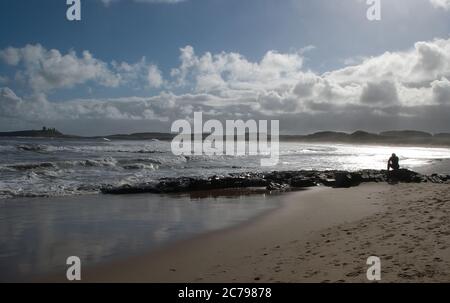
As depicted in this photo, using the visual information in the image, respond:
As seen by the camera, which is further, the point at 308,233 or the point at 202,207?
the point at 202,207

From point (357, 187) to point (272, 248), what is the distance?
32.8 ft

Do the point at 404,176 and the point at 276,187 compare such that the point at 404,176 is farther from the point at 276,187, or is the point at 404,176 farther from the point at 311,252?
the point at 311,252

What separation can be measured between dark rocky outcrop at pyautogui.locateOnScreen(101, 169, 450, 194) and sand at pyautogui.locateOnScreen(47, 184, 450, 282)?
Result: 653 centimetres

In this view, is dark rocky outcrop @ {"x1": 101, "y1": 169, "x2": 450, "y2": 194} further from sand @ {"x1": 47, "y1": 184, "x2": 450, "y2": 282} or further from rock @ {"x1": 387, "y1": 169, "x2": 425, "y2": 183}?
sand @ {"x1": 47, "y1": 184, "x2": 450, "y2": 282}

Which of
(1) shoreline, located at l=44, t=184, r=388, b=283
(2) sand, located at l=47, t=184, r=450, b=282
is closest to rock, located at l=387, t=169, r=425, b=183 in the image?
(1) shoreline, located at l=44, t=184, r=388, b=283

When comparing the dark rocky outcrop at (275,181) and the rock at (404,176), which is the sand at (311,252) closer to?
the dark rocky outcrop at (275,181)

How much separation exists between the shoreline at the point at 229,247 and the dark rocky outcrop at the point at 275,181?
4.90 m

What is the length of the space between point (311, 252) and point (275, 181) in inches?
433

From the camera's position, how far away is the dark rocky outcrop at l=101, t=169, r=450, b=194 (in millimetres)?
15461

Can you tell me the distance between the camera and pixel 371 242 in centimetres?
646
